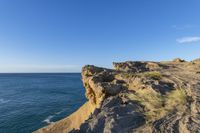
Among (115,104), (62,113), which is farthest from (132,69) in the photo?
(62,113)

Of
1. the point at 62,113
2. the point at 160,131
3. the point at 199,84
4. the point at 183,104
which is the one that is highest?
the point at 199,84

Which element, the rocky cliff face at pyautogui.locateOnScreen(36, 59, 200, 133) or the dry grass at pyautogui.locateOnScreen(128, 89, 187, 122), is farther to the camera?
the dry grass at pyautogui.locateOnScreen(128, 89, 187, 122)

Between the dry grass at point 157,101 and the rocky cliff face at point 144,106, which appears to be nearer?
the rocky cliff face at point 144,106

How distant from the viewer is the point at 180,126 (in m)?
16.5

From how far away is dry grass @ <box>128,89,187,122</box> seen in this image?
1914 cm

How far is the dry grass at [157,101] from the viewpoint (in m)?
19.1

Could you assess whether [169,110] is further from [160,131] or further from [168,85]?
[168,85]

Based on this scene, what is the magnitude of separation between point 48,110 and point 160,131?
179 ft

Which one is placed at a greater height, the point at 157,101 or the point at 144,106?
the point at 157,101

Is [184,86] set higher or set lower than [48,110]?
higher

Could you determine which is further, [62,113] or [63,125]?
[62,113]

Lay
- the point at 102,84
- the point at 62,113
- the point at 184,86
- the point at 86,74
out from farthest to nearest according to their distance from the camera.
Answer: the point at 62,113
the point at 86,74
the point at 102,84
the point at 184,86

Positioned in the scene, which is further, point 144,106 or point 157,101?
point 157,101

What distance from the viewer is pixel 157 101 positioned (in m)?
21.8
